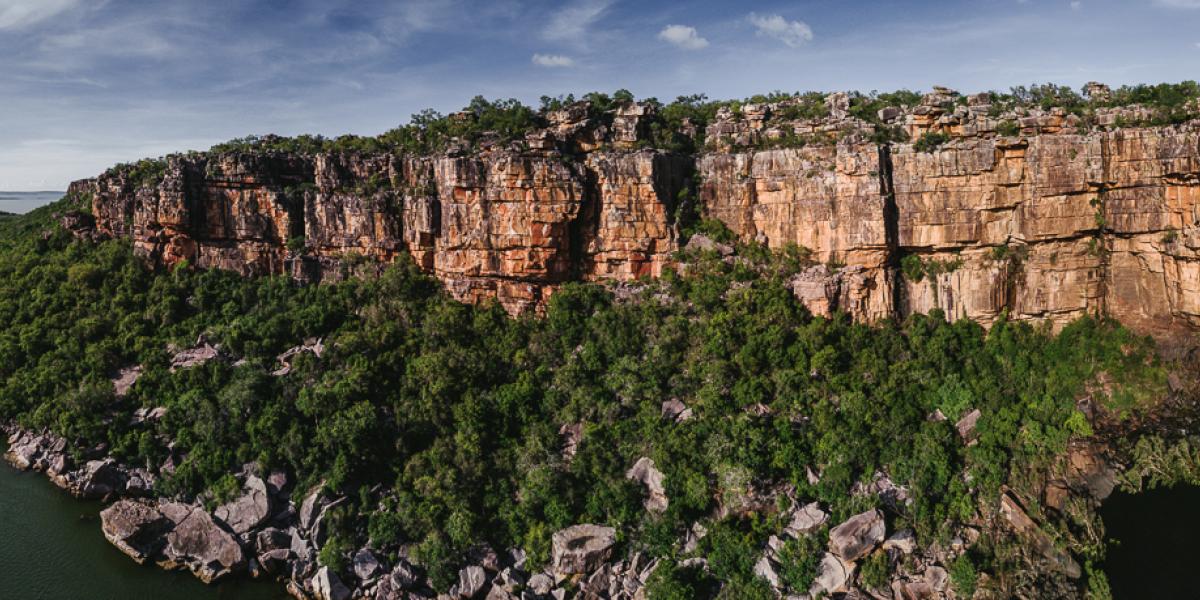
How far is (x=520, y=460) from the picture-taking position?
31.1m

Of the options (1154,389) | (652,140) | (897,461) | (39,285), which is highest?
(652,140)

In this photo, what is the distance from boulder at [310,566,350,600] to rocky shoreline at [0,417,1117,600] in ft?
0.16

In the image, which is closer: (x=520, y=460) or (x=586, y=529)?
(x=586, y=529)

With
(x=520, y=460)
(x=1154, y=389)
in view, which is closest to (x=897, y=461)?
(x=1154, y=389)

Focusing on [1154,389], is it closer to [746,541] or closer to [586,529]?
[746,541]

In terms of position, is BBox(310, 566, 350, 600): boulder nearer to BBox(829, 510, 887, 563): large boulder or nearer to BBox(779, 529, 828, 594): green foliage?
BBox(779, 529, 828, 594): green foliage

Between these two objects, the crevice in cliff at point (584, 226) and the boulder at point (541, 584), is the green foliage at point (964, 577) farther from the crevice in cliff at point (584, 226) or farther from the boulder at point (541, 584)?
the crevice in cliff at point (584, 226)

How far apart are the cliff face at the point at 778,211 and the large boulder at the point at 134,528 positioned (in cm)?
1566

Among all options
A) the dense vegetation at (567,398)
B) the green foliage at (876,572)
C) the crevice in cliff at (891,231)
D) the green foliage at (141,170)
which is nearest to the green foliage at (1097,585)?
the dense vegetation at (567,398)

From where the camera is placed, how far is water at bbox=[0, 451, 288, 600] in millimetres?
27406

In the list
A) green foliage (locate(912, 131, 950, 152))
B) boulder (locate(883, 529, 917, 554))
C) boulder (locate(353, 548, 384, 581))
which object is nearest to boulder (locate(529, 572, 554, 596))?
boulder (locate(353, 548, 384, 581))

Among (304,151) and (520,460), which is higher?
(304,151)

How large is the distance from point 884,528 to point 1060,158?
20.1 m

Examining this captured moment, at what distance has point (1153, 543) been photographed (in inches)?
1084
